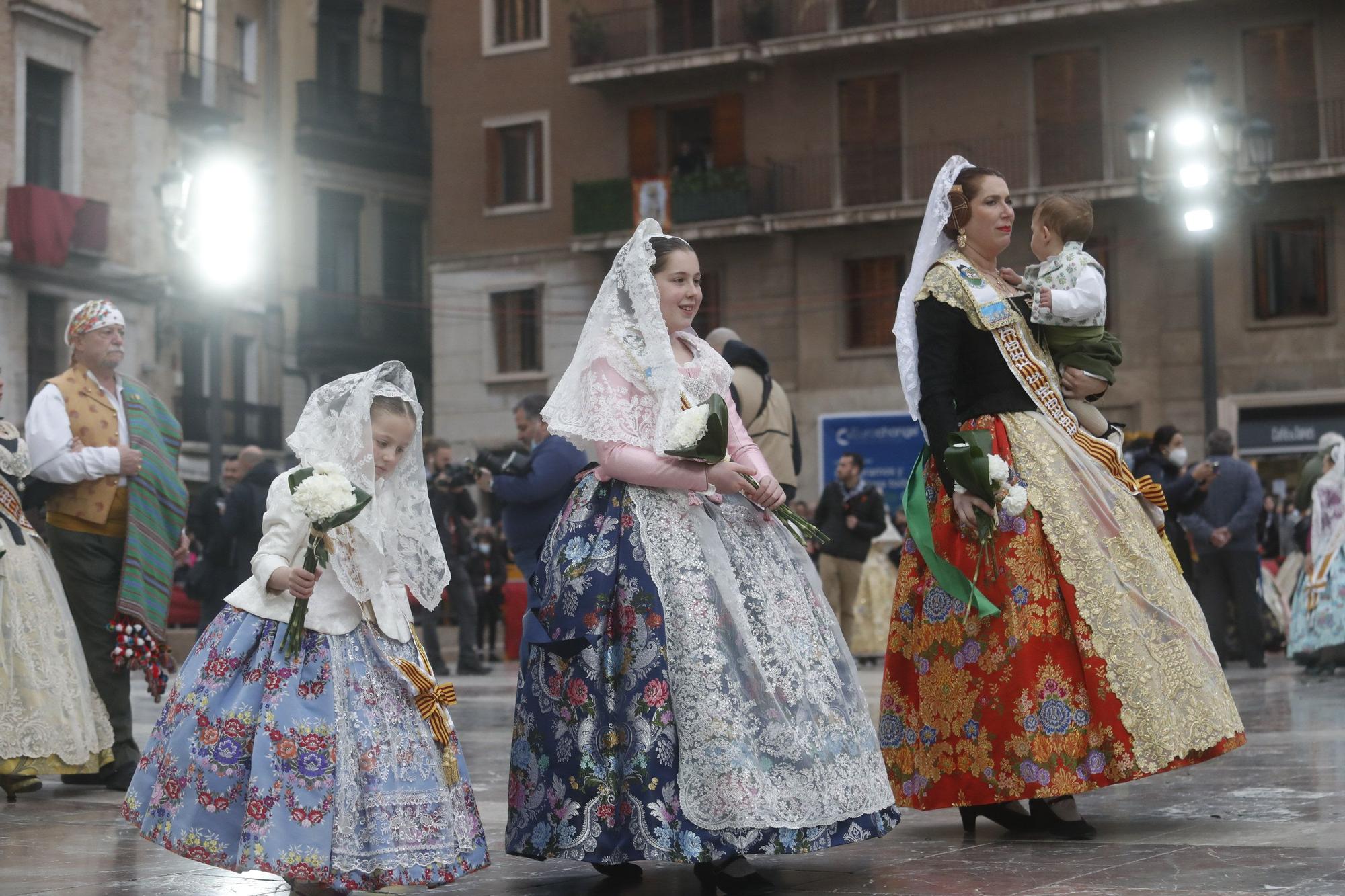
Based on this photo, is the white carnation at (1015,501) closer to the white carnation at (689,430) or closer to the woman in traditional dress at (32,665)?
the white carnation at (689,430)

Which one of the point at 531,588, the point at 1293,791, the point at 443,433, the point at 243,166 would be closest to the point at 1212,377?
the point at 1293,791

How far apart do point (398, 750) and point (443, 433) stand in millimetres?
28709

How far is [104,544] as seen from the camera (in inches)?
331

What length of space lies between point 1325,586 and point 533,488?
7909mm

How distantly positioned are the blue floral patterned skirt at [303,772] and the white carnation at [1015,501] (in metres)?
1.94

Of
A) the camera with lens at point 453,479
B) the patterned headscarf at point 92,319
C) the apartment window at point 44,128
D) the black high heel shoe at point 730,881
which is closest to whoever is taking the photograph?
the black high heel shoe at point 730,881

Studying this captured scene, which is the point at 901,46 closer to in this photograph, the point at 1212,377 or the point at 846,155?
the point at 846,155

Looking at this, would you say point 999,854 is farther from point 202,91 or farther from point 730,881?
point 202,91

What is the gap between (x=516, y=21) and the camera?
33562mm

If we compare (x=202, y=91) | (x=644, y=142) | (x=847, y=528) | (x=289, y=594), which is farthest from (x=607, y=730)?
(x=202, y=91)

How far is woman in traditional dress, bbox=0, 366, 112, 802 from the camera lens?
7.79m

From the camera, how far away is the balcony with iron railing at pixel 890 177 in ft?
91.1

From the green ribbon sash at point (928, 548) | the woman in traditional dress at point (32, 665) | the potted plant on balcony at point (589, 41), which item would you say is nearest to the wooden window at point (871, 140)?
the potted plant on balcony at point (589, 41)

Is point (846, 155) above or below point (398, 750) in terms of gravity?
above
